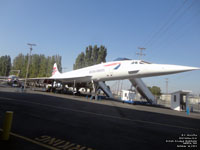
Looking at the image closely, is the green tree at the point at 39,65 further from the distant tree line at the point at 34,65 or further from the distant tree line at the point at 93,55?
the distant tree line at the point at 93,55

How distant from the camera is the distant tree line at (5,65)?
88175 mm

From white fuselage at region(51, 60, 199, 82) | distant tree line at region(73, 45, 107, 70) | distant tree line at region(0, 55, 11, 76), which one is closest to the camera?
white fuselage at region(51, 60, 199, 82)

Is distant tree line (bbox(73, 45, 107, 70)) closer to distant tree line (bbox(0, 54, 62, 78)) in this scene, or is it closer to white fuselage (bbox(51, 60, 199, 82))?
distant tree line (bbox(0, 54, 62, 78))

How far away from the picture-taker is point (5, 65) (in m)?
88.8

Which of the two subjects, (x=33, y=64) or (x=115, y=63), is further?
(x=33, y=64)

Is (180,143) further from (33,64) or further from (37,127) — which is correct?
(33,64)

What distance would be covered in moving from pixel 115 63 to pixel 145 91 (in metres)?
9.74

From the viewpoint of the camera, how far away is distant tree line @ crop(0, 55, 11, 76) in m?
88.2

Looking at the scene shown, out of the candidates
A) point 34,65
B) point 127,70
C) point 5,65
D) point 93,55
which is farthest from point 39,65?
point 127,70

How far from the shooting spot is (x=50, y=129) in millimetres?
4543

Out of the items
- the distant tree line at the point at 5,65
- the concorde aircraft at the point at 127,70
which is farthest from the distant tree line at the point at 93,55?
the distant tree line at the point at 5,65

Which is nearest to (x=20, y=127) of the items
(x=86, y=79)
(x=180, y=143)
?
(x=180, y=143)

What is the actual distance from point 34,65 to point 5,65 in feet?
101

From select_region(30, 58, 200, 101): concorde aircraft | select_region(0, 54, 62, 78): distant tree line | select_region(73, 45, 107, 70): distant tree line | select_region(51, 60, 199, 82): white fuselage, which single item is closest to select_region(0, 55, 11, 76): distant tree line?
select_region(0, 54, 62, 78): distant tree line
